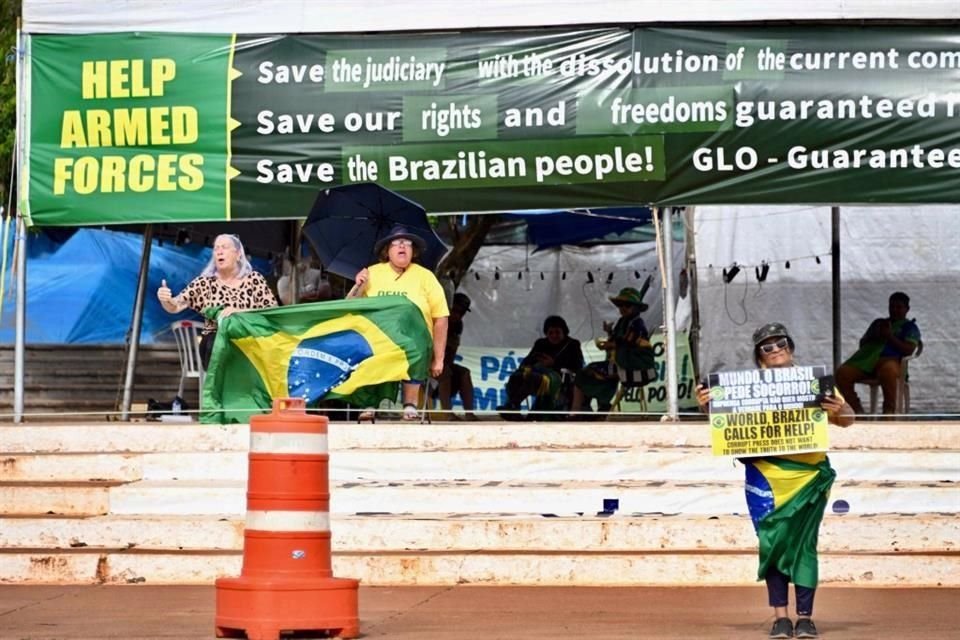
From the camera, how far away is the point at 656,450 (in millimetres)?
12531

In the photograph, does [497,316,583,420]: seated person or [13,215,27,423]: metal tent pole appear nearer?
[13,215,27,423]: metal tent pole

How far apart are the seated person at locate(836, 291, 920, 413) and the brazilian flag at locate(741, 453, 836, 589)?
359 inches

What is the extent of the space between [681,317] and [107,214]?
27.7ft

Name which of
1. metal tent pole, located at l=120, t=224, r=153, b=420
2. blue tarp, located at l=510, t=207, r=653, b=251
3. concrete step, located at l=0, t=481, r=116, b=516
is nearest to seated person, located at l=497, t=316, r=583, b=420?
blue tarp, located at l=510, t=207, r=653, b=251

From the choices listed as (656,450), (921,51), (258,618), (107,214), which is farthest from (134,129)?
(258,618)

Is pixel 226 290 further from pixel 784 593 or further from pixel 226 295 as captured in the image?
pixel 784 593

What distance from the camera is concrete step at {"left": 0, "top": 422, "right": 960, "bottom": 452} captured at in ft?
41.7

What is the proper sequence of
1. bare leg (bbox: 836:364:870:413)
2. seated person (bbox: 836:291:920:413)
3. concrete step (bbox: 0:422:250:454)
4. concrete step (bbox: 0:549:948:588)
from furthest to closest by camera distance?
bare leg (bbox: 836:364:870:413)
seated person (bbox: 836:291:920:413)
concrete step (bbox: 0:422:250:454)
concrete step (bbox: 0:549:948:588)

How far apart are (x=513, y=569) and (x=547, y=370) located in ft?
26.1

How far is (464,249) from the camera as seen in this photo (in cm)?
2020

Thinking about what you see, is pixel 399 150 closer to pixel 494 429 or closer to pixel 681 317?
pixel 494 429

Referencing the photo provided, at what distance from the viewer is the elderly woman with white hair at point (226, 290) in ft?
46.5

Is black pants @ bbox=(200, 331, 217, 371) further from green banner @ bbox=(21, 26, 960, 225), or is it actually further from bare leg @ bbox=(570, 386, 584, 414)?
bare leg @ bbox=(570, 386, 584, 414)

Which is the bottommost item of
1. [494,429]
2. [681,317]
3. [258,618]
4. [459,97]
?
[258,618]
